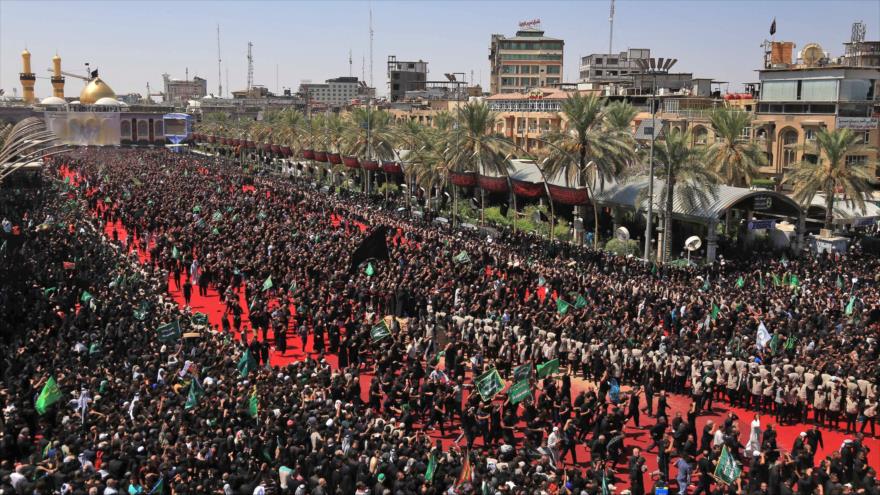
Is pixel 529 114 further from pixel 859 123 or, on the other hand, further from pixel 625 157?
pixel 625 157

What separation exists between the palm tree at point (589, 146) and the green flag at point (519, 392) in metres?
23.6

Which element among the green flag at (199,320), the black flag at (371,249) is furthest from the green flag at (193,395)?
the black flag at (371,249)

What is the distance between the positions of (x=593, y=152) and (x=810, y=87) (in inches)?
890

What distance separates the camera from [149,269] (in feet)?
103

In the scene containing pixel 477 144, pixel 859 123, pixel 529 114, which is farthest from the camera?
pixel 529 114

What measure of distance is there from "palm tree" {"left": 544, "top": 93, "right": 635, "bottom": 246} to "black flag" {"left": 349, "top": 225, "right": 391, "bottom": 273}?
13.0m

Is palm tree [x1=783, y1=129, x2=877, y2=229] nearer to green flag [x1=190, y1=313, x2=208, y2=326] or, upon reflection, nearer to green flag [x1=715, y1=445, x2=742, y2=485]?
green flag [x1=715, y1=445, x2=742, y2=485]

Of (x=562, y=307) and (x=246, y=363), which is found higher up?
(x=562, y=307)

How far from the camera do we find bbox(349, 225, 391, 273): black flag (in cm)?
3094

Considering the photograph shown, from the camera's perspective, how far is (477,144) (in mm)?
46031

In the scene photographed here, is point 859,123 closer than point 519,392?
No

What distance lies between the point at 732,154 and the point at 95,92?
4661 inches

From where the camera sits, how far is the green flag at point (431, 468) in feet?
44.8

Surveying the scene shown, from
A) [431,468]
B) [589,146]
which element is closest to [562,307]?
[431,468]
